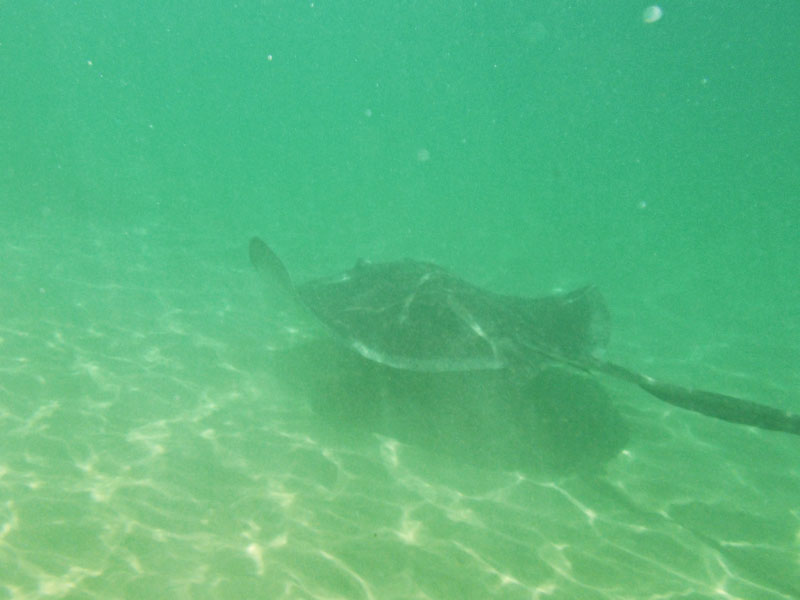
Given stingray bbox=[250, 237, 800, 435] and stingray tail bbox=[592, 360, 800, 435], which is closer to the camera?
stingray tail bbox=[592, 360, 800, 435]

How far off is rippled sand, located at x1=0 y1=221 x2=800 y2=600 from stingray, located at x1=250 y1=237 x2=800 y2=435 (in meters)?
1.30

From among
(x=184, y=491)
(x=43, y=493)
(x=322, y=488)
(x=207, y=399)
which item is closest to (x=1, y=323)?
(x=207, y=399)

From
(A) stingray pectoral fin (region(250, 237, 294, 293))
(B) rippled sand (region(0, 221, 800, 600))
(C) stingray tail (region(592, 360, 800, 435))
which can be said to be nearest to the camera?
(C) stingray tail (region(592, 360, 800, 435))

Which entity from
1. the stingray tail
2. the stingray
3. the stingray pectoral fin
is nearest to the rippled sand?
the stingray

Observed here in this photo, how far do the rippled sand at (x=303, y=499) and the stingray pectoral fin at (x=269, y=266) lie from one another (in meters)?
1.71

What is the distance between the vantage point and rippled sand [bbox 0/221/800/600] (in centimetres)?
420

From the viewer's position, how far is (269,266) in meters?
6.41

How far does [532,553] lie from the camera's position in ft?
15.6

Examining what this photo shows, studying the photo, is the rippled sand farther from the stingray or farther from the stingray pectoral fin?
the stingray pectoral fin

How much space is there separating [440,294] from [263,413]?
111 inches

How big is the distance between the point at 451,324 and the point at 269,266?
2.41 metres

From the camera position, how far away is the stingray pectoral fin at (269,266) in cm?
605

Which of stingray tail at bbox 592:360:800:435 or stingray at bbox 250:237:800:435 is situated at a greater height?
stingray at bbox 250:237:800:435

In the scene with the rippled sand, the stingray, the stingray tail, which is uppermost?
the stingray
